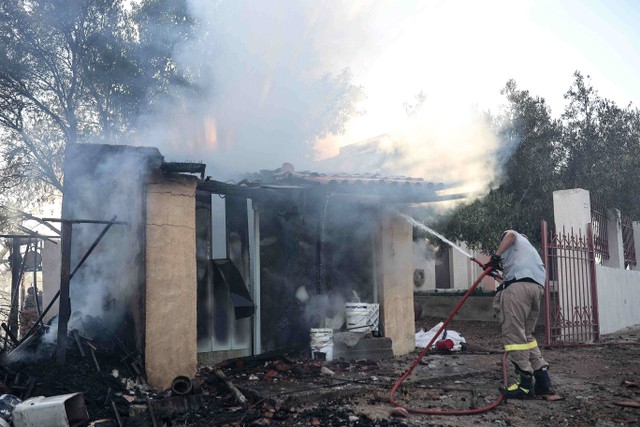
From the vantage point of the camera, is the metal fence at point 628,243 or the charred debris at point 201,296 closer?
the charred debris at point 201,296

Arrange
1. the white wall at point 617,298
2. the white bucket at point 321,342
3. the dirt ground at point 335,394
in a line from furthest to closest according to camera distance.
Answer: the white wall at point 617,298, the white bucket at point 321,342, the dirt ground at point 335,394

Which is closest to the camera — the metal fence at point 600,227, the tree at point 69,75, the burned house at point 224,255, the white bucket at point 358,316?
the burned house at point 224,255

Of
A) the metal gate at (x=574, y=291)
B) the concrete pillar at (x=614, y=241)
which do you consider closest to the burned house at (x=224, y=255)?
the metal gate at (x=574, y=291)

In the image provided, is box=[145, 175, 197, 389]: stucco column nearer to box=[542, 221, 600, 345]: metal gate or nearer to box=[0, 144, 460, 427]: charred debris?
box=[0, 144, 460, 427]: charred debris

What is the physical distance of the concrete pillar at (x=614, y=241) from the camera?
573 inches

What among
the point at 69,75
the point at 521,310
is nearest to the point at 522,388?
the point at 521,310

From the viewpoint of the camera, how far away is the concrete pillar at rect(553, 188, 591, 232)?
11211 mm

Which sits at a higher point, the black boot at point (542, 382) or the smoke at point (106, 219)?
the smoke at point (106, 219)

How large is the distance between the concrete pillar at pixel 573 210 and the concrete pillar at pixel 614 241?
3951 millimetres

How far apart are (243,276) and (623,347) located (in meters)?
7.66

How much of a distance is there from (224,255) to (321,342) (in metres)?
2.12

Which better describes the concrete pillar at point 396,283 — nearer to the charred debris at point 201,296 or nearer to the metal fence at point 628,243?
the charred debris at point 201,296

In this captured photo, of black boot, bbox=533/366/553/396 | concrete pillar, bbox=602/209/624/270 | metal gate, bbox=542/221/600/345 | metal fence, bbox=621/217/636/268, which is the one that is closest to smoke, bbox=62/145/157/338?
black boot, bbox=533/366/553/396

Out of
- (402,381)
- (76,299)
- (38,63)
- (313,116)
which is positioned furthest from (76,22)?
(402,381)
